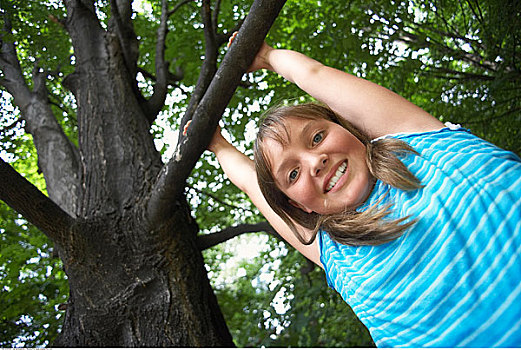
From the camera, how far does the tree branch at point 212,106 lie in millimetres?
1973

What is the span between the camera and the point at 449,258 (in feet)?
4.28

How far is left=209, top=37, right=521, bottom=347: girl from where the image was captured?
1.26 metres

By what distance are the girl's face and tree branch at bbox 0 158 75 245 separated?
52.5 inches

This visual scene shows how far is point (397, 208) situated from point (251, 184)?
0.88 metres

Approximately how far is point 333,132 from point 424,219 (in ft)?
1.59

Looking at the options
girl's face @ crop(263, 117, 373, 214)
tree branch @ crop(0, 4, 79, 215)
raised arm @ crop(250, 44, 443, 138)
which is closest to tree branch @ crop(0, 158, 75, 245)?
tree branch @ crop(0, 4, 79, 215)

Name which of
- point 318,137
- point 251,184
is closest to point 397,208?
point 318,137

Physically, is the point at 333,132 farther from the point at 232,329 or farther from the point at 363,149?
the point at 232,329

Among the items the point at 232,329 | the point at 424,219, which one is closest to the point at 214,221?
the point at 232,329

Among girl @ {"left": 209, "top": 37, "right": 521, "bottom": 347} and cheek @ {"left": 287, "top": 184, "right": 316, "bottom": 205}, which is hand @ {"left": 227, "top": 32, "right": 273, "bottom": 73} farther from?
cheek @ {"left": 287, "top": 184, "right": 316, "bottom": 205}

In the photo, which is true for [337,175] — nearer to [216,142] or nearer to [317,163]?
[317,163]

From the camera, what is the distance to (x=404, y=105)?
5.63 feet

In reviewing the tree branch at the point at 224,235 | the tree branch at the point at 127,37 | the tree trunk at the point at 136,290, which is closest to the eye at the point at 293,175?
the tree trunk at the point at 136,290

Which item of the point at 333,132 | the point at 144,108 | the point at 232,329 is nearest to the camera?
the point at 333,132
